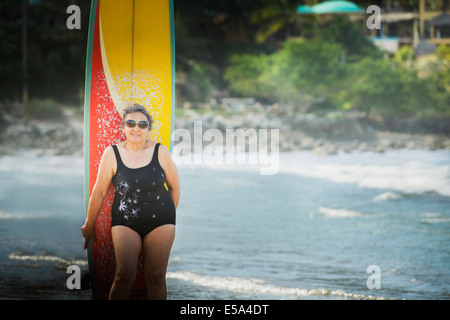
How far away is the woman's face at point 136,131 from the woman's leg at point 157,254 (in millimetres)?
264

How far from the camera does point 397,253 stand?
5.62m

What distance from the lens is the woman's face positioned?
6.00 ft

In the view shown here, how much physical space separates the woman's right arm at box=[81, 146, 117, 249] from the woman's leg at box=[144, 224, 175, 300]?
0.61 ft

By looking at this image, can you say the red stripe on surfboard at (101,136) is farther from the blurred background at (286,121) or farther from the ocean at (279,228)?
the blurred background at (286,121)

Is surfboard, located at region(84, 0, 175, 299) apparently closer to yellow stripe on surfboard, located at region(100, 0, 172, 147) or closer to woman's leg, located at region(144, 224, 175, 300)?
yellow stripe on surfboard, located at region(100, 0, 172, 147)

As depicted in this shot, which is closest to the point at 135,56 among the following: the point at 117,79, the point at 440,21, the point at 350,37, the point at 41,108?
the point at 117,79

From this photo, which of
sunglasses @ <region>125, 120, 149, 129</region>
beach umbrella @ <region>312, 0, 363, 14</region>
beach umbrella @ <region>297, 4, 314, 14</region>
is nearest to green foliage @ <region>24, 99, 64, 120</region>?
beach umbrella @ <region>297, 4, 314, 14</region>

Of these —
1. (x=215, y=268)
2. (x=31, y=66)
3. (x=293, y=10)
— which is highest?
(x=293, y=10)

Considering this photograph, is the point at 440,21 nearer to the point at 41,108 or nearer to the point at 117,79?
the point at 41,108

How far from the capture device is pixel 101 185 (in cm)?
185

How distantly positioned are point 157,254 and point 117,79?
0.63m

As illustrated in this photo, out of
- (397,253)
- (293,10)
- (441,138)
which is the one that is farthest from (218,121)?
(397,253)
